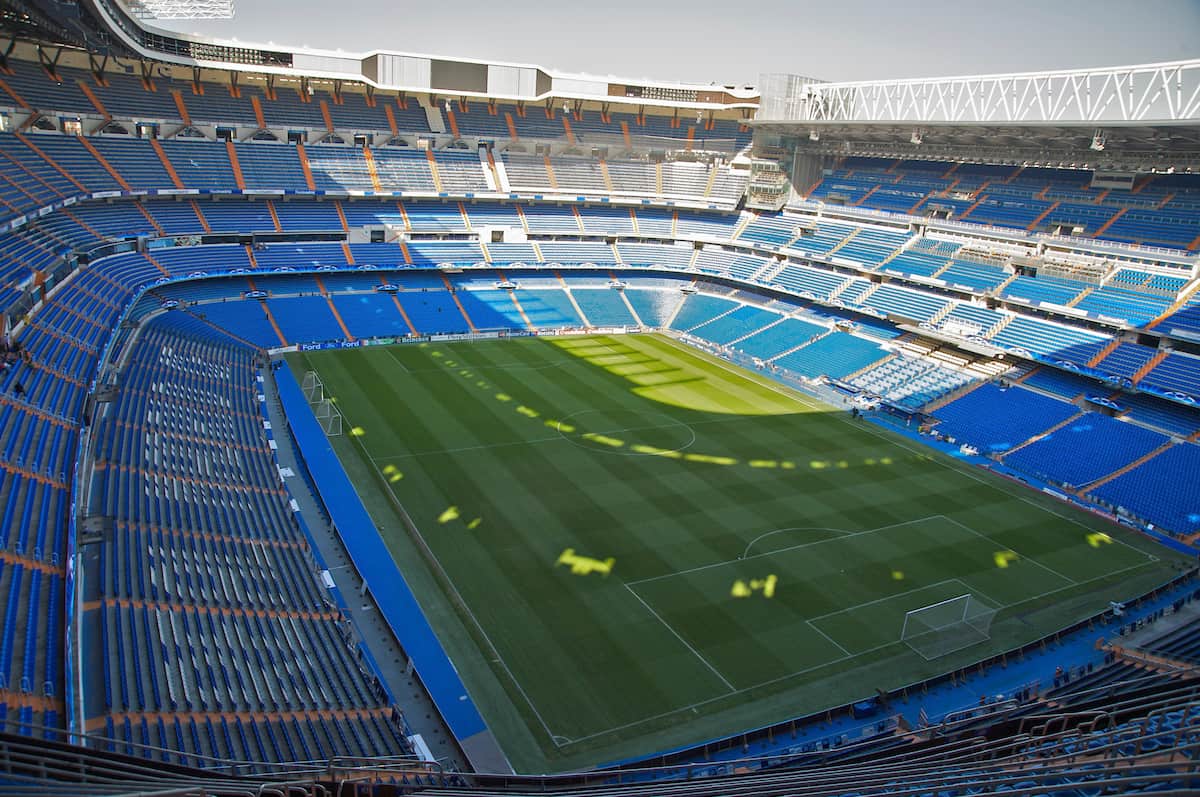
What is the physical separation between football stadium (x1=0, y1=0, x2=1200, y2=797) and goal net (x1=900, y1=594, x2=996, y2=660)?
0.14 metres

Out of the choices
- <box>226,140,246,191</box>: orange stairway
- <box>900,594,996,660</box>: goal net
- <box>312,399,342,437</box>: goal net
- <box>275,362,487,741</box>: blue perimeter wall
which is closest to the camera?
<box>275,362,487,741</box>: blue perimeter wall

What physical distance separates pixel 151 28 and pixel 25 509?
113 ft

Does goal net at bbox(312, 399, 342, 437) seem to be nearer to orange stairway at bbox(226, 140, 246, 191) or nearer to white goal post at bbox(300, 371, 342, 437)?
white goal post at bbox(300, 371, 342, 437)

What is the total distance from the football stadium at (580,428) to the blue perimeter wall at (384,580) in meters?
0.13

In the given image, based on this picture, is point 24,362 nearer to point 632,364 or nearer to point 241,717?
point 241,717

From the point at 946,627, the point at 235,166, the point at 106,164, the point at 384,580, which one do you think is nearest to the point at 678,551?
the point at 946,627

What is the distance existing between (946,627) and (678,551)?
290 inches

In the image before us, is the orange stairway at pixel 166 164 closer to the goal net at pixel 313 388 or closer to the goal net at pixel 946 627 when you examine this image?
the goal net at pixel 313 388

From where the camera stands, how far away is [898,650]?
795 inches

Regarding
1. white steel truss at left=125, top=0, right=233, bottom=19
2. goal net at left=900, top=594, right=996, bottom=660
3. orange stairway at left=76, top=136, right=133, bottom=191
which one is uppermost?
white steel truss at left=125, top=0, right=233, bottom=19

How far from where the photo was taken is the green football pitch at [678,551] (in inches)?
728

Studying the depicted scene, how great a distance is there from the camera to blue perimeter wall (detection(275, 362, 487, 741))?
17.5 m

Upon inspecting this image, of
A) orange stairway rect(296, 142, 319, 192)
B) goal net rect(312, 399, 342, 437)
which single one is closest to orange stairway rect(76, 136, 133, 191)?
orange stairway rect(296, 142, 319, 192)

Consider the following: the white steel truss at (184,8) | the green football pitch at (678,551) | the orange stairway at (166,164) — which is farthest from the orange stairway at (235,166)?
the green football pitch at (678,551)
